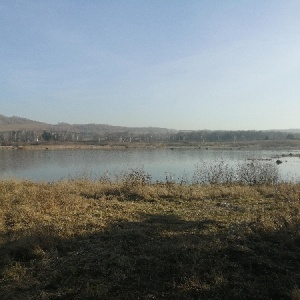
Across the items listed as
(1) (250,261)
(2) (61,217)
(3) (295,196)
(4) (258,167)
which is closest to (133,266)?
(1) (250,261)

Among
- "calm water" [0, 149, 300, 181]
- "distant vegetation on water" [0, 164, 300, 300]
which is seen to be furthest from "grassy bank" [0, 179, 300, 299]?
"calm water" [0, 149, 300, 181]

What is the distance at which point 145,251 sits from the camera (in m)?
6.32

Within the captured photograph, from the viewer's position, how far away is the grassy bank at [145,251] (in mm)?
4797

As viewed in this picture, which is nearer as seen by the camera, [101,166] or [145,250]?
[145,250]

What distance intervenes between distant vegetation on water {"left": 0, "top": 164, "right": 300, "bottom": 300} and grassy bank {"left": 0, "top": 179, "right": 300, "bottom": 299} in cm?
2

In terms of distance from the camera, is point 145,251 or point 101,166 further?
point 101,166

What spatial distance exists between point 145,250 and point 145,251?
5cm

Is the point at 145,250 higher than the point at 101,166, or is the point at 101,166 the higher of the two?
the point at 145,250

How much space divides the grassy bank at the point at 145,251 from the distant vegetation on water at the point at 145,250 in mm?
15

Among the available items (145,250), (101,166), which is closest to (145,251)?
(145,250)

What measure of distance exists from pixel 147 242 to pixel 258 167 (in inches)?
615

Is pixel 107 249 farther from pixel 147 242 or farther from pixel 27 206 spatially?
pixel 27 206

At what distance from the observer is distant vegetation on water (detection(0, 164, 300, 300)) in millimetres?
4797

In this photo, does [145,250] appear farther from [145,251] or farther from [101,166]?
[101,166]
